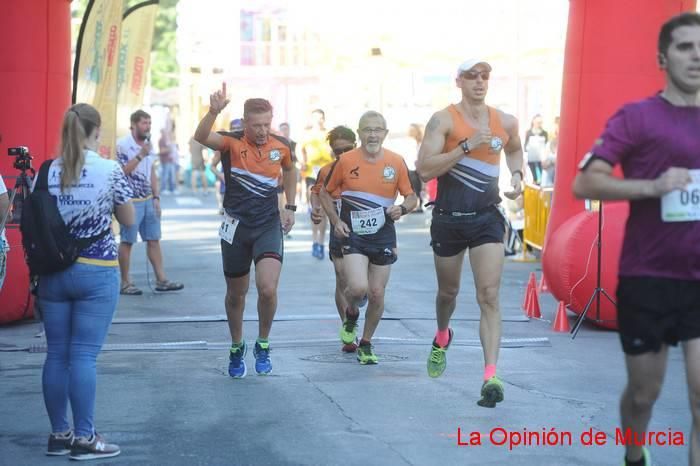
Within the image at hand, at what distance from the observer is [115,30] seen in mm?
15719

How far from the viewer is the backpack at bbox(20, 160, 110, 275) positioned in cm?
680

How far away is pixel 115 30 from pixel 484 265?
8.45 metres

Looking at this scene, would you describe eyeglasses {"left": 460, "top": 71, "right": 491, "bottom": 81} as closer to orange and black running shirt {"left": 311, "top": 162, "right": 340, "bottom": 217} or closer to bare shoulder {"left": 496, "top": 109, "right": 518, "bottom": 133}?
bare shoulder {"left": 496, "top": 109, "right": 518, "bottom": 133}

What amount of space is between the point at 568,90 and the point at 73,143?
7687 mm

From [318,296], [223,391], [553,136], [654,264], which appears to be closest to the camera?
[654,264]

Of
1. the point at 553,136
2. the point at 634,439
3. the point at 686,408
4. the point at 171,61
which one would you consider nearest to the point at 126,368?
the point at 686,408

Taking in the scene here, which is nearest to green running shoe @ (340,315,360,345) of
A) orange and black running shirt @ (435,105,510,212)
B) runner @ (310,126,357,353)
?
runner @ (310,126,357,353)

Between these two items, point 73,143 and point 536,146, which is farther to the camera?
point 536,146

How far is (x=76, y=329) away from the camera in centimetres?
693

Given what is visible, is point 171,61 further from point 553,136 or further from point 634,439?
point 634,439

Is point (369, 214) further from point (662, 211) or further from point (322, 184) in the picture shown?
point (662, 211)

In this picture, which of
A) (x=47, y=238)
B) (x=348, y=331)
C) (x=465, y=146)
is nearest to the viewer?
(x=47, y=238)

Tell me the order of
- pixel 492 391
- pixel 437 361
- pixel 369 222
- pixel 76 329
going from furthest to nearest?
pixel 369 222
pixel 437 361
pixel 492 391
pixel 76 329

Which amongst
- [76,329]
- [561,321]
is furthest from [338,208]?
[76,329]
